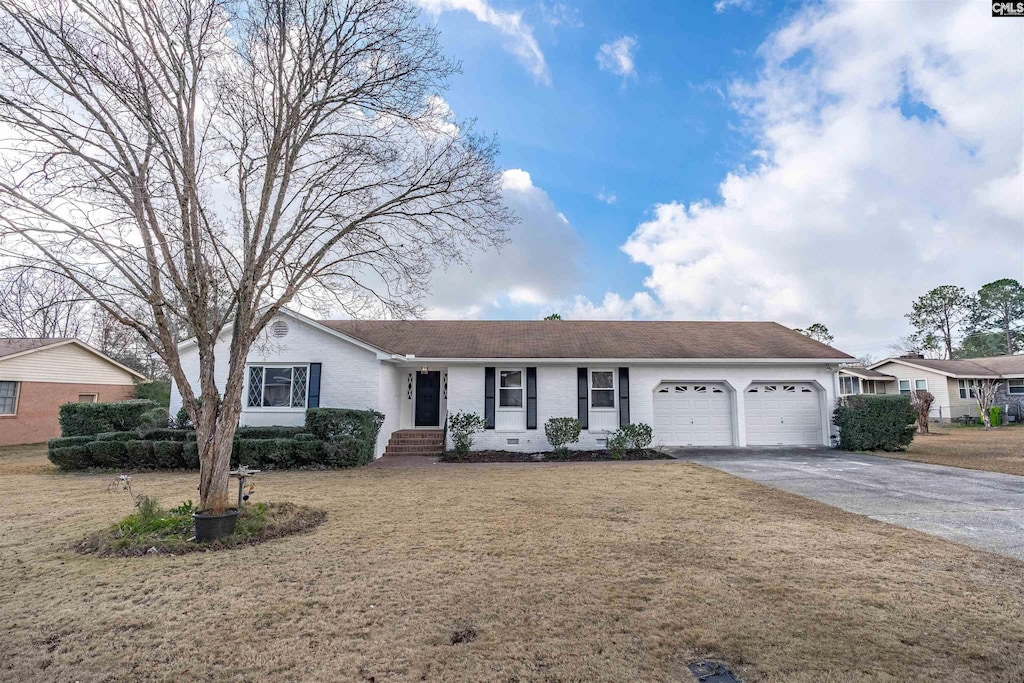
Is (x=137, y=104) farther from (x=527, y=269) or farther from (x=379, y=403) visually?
(x=527, y=269)

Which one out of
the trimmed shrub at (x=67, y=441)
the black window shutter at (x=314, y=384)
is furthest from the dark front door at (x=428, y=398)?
the trimmed shrub at (x=67, y=441)

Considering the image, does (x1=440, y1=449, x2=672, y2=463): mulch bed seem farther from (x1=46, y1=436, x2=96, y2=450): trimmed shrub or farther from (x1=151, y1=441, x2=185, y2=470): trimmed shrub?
(x1=46, y1=436, x2=96, y2=450): trimmed shrub

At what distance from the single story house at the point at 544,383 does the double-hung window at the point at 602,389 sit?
0.03m

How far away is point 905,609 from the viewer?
146 inches

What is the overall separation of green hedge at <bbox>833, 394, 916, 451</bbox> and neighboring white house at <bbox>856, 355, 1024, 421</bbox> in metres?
14.0

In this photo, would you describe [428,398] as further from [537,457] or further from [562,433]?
[562,433]

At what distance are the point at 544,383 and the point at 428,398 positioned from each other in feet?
13.8

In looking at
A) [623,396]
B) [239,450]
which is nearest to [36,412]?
[239,450]

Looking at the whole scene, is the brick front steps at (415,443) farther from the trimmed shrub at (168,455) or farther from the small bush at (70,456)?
the small bush at (70,456)

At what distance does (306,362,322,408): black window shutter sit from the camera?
13734mm

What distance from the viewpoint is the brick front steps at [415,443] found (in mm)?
14609

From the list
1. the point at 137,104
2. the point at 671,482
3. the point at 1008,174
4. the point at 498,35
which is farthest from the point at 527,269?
the point at 1008,174

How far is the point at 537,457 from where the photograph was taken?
1384 centimetres

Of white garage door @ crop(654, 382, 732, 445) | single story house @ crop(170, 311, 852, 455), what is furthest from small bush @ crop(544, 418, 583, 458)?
white garage door @ crop(654, 382, 732, 445)
